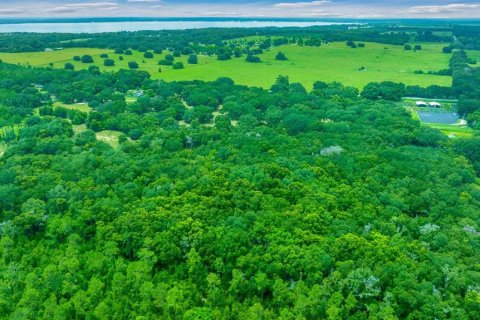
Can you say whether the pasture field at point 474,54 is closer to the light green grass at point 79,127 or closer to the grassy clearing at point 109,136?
the grassy clearing at point 109,136

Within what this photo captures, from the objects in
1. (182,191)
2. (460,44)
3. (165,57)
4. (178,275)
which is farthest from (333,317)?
(460,44)

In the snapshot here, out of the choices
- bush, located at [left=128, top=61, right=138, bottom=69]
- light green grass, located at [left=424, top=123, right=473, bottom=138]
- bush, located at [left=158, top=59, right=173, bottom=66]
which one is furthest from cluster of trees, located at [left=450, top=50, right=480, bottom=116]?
bush, located at [left=128, top=61, right=138, bottom=69]

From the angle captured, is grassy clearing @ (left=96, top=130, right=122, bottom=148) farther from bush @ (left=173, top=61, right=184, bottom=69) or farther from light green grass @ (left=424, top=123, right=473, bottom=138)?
light green grass @ (left=424, top=123, right=473, bottom=138)

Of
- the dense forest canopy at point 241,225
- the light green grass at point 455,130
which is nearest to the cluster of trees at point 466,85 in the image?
the light green grass at point 455,130

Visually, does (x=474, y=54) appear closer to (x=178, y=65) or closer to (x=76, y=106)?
(x=178, y=65)

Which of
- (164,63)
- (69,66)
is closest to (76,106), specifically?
(69,66)
